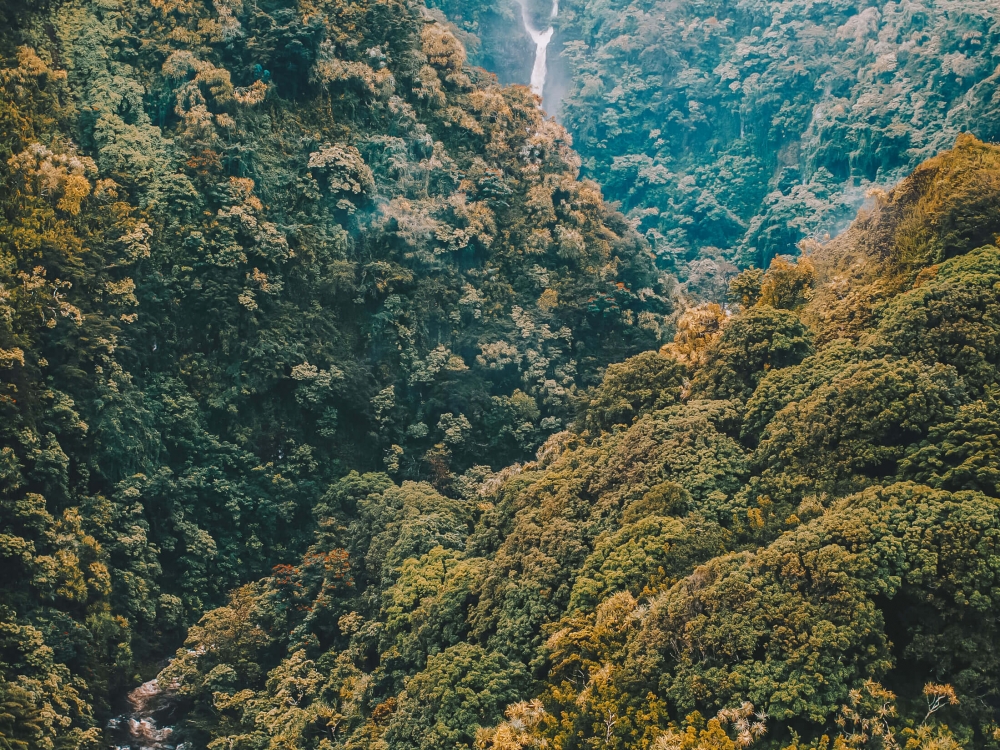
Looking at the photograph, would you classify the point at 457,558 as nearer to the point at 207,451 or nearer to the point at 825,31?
the point at 207,451

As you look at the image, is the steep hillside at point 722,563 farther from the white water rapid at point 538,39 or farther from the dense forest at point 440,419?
the white water rapid at point 538,39

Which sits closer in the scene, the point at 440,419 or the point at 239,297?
the point at 239,297

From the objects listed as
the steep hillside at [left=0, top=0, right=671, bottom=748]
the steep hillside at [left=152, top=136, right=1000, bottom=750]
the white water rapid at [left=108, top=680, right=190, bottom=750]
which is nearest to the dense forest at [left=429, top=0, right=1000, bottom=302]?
the steep hillside at [left=0, top=0, right=671, bottom=748]

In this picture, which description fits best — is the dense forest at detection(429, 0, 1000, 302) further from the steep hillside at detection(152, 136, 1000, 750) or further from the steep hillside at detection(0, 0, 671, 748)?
the steep hillside at detection(152, 136, 1000, 750)

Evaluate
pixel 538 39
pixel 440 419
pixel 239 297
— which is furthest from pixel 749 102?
pixel 239 297

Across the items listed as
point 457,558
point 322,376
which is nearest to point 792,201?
point 322,376

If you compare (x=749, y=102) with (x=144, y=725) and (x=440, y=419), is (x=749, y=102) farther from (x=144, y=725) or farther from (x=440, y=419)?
(x=144, y=725)

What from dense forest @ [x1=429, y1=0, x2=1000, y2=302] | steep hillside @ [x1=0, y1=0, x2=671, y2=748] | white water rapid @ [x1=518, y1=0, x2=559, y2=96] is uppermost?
white water rapid @ [x1=518, y1=0, x2=559, y2=96]
